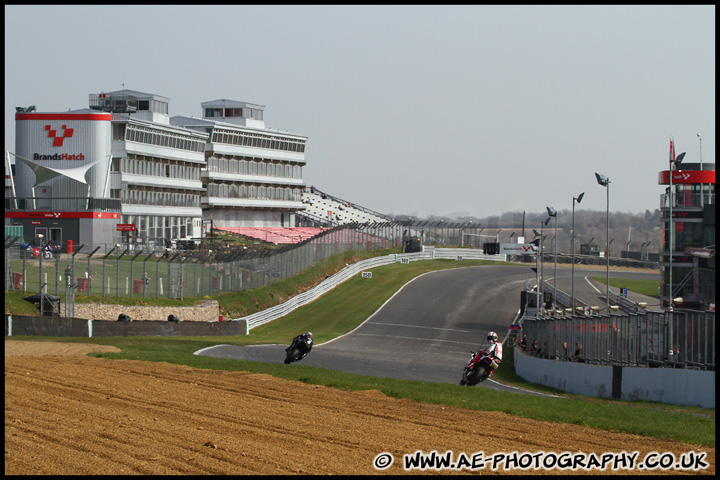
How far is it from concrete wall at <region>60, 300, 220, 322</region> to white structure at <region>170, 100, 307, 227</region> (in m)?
50.1

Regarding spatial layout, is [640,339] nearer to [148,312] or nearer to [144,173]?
[148,312]

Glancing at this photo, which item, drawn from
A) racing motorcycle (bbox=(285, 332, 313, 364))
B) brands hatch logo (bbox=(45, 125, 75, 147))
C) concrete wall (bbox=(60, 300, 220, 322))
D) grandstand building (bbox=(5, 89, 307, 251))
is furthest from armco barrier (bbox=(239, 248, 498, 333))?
brands hatch logo (bbox=(45, 125, 75, 147))

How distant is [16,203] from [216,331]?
106 ft

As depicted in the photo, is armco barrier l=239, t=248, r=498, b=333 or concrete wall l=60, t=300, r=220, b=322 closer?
concrete wall l=60, t=300, r=220, b=322

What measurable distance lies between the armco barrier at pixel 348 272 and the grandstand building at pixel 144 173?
11.9m

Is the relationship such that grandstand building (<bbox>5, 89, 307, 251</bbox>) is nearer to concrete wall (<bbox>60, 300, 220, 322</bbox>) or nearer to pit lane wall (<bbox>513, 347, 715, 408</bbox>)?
concrete wall (<bbox>60, 300, 220, 322</bbox>)

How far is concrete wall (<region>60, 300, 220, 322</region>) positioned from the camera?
120 feet

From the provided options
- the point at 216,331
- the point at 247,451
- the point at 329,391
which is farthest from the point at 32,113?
the point at 247,451

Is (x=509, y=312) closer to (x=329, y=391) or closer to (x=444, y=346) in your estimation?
(x=444, y=346)

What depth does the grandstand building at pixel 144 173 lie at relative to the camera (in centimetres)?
6272

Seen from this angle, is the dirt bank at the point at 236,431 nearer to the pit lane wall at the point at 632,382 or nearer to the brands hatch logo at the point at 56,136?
the pit lane wall at the point at 632,382

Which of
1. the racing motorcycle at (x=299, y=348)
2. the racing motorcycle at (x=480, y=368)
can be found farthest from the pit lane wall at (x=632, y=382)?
the racing motorcycle at (x=299, y=348)

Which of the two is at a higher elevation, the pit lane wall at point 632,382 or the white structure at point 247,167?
the white structure at point 247,167

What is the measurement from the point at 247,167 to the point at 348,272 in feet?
112
